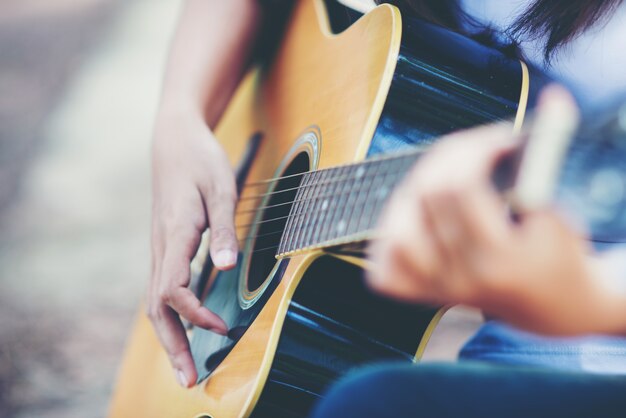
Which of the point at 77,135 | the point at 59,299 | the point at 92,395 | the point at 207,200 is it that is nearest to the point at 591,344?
the point at 207,200

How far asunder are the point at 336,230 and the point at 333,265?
0.39 feet

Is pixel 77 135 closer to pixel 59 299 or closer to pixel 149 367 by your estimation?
pixel 59 299

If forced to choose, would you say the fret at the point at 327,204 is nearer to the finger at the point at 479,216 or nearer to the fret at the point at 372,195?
the fret at the point at 372,195

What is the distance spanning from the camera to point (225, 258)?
79cm

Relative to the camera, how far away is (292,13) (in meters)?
1.14

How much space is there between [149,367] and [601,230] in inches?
33.9

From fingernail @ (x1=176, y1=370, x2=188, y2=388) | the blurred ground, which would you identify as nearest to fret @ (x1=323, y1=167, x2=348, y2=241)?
fingernail @ (x1=176, y1=370, x2=188, y2=388)

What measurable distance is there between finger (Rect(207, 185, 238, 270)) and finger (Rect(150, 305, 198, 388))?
14cm

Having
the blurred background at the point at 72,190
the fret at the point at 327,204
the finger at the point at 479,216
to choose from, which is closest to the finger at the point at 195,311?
the fret at the point at 327,204

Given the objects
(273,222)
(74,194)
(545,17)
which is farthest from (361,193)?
(74,194)

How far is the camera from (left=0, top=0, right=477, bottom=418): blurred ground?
5.09 ft

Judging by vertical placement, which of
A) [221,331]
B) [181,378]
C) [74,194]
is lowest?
[74,194]

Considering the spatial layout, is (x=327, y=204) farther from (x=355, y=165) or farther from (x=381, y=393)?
(x=381, y=393)

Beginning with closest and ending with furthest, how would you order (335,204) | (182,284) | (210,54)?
1. (335,204)
2. (182,284)
3. (210,54)
